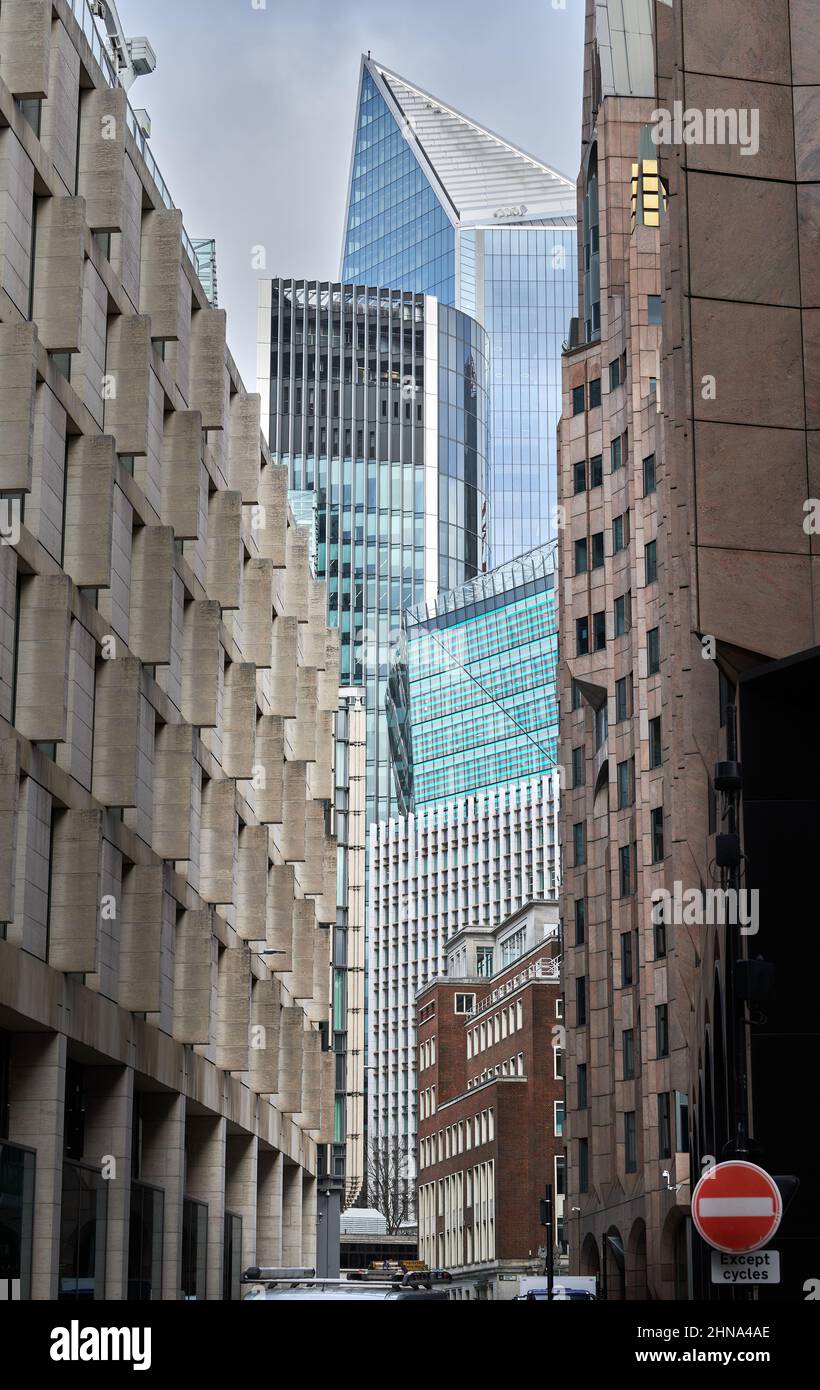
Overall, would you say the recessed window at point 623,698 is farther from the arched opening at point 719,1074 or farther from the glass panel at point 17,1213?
the glass panel at point 17,1213

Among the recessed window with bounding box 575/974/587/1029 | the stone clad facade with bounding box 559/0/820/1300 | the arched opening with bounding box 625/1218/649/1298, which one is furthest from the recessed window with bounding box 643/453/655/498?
the arched opening with bounding box 625/1218/649/1298

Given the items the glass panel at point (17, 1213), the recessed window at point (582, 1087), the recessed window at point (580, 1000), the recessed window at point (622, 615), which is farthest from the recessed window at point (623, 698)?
the glass panel at point (17, 1213)

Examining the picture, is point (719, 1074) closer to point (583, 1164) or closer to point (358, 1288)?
point (358, 1288)

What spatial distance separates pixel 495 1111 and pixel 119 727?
3923 inches

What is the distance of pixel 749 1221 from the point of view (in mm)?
15703

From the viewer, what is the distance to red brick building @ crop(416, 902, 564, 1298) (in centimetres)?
12838

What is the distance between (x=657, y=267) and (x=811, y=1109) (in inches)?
2070

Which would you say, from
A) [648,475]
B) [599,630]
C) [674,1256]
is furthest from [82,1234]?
[599,630]

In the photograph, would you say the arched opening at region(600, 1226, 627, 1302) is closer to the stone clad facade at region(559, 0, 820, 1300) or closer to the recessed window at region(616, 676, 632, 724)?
the stone clad facade at region(559, 0, 820, 1300)

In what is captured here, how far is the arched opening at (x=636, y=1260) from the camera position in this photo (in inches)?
2594

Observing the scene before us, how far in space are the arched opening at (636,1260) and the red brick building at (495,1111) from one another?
46076 millimetres
